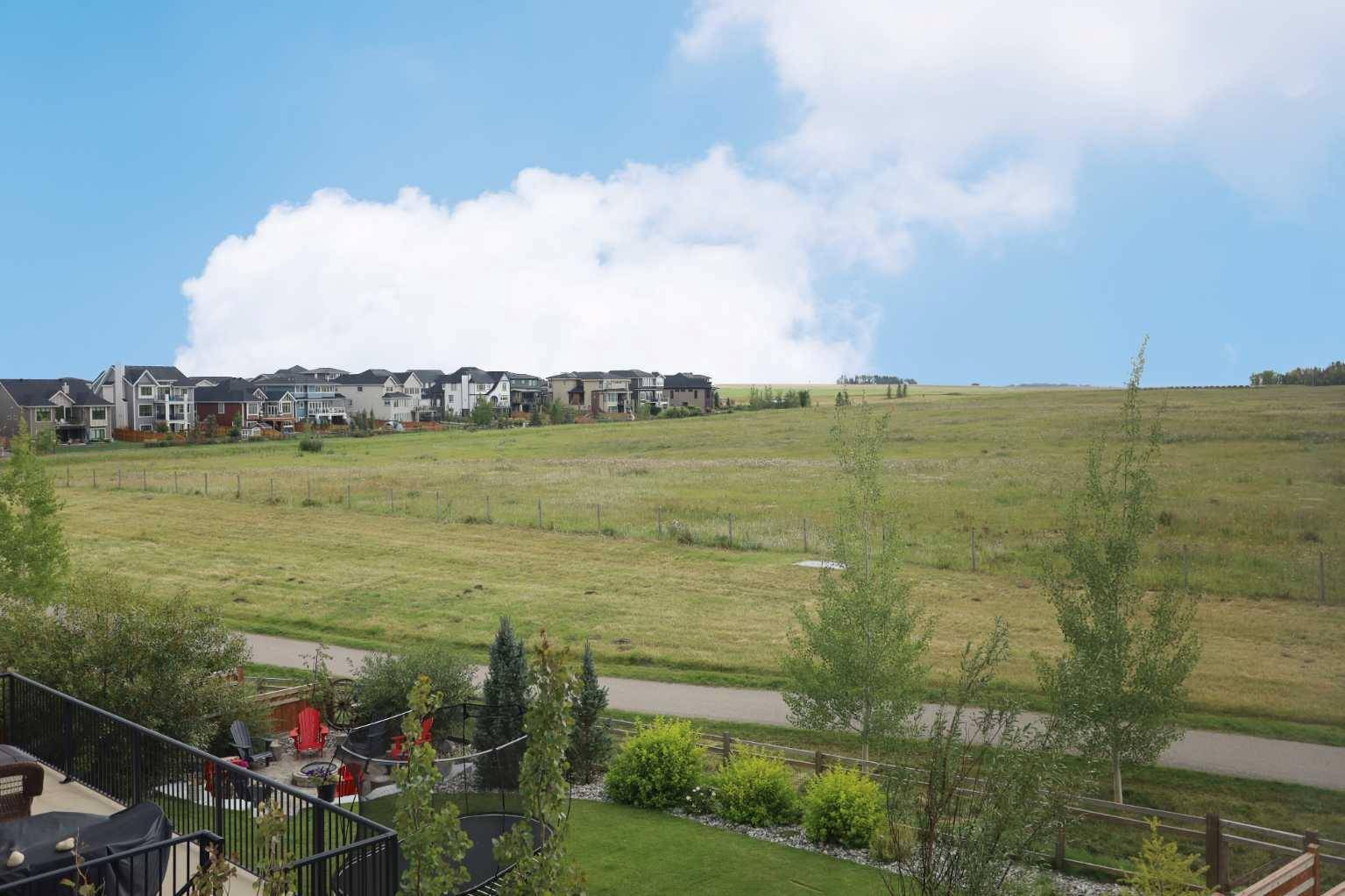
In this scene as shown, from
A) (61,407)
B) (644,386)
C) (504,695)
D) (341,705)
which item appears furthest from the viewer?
(644,386)

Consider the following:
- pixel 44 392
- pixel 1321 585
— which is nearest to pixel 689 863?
pixel 1321 585

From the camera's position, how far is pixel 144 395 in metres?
105

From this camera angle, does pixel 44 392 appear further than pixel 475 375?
No

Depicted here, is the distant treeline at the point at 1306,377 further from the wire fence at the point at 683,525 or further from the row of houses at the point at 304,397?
the row of houses at the point at 304,397

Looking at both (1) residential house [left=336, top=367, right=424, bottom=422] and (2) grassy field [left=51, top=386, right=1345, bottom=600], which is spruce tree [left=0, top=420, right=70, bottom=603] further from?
(1) residential house [left=336, top=367, right=424, bottom=422]

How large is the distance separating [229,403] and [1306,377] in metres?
104

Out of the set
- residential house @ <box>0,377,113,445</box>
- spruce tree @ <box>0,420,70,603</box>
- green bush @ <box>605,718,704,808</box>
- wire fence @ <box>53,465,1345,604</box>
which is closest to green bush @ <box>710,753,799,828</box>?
green bush @ <box>605,718,704,808</box>

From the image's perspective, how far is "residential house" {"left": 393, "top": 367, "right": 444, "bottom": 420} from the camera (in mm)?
136125

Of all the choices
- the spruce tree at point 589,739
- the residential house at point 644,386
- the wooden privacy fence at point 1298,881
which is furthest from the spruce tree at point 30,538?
the residential house at point 644,386

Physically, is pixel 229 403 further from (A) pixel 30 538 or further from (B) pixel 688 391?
(A) pixel 30 538

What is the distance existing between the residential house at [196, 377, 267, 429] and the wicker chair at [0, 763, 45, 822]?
10806cm

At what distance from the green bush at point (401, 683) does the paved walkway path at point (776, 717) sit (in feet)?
10.5

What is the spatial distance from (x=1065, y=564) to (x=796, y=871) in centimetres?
2441

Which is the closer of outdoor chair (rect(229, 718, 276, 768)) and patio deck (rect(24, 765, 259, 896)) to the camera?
patio deck (rect(24, 765, 259, 896))
